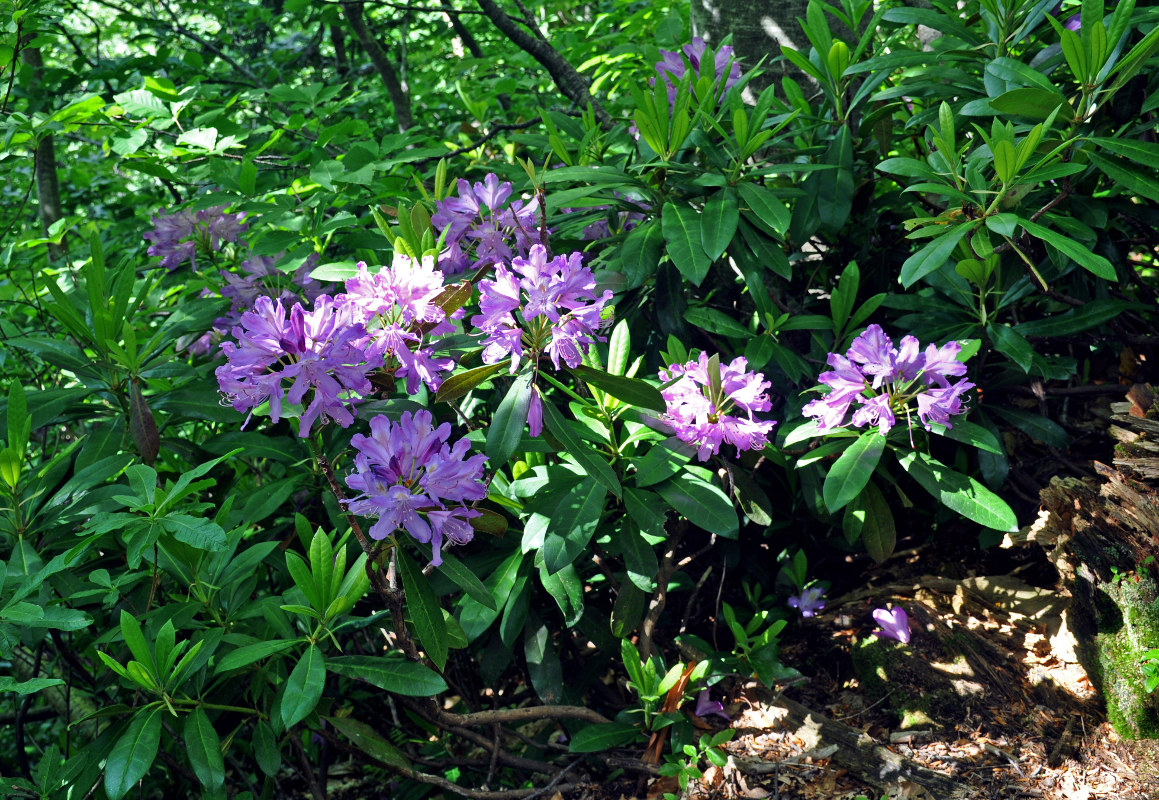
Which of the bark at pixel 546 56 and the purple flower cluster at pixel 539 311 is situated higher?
the bark at pixel 546 56

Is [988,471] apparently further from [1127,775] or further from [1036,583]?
[1127,775]

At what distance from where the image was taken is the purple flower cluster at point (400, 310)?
4.92ft

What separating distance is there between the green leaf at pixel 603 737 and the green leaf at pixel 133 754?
0.85 meters

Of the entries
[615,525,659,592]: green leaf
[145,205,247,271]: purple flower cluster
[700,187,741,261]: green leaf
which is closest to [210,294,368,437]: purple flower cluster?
[615,525,659,592]: green leaf

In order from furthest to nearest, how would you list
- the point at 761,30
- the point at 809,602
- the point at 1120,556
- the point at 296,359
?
the point at 761,30
the point at 809,602
the point at 1120,556
the point at 296,359

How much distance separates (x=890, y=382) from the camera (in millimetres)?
1767

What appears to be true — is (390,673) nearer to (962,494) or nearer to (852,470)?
(852,470)

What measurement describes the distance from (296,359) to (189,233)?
1.38 metres

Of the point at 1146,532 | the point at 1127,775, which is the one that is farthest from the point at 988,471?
the point at 1127,775

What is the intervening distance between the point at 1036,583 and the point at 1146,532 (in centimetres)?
60

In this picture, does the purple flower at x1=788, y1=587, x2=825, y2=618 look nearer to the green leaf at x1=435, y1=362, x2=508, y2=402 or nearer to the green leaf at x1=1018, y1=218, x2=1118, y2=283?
the green leaf at x1=1018, y1=218, x2=1118, y2=283

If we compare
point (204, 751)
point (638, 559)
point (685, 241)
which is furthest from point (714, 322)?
point (204, 751)

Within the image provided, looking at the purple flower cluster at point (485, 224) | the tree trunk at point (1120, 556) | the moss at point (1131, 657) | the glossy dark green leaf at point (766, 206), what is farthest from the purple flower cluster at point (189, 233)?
the moss at point (1131, 657)

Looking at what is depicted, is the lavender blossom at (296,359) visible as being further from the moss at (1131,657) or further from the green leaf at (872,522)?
the moss at (1131,657)
